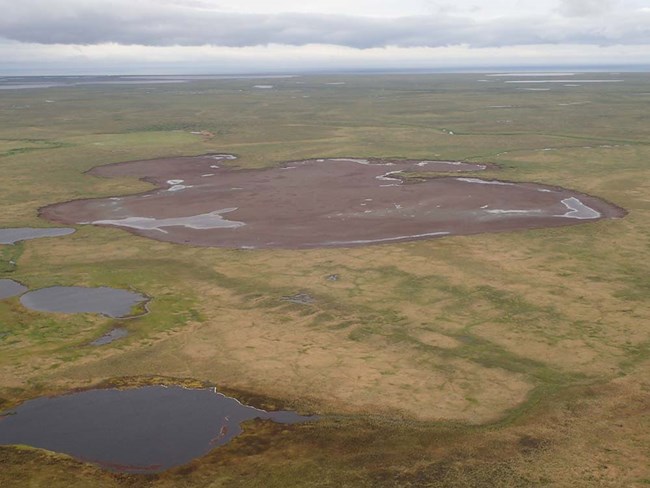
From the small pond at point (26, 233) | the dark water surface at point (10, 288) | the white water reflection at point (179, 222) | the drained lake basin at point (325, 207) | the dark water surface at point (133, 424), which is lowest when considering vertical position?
the dark water surface at point (133, 424)

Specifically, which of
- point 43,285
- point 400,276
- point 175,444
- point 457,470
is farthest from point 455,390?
point 43,285

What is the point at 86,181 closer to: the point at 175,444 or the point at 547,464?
the point at 175,444

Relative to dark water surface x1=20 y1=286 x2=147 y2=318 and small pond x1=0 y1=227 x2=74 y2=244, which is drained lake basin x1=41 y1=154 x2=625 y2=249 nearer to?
small pond x1=0 y1=227 x2=74 y2=244

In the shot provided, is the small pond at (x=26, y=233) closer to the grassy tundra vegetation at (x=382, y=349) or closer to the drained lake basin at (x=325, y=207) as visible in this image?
the grassy tundra vegetation at (x=382, y=349)

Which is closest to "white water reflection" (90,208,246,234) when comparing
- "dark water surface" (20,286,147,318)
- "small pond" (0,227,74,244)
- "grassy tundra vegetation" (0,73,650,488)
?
"grassy tundra vegetation" (0,73,650,488)

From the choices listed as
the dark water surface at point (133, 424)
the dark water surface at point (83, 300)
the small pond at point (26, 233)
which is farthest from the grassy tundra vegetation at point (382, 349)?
the small pond at point (26, 233)

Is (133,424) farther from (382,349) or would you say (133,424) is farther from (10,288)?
(10,288)
